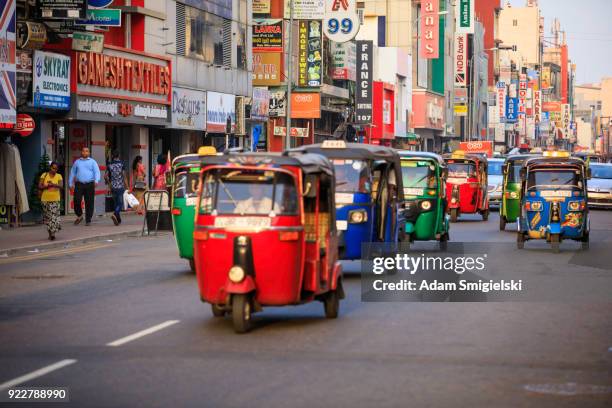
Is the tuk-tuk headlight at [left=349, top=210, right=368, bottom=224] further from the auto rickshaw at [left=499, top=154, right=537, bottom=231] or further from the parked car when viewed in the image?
the parked car

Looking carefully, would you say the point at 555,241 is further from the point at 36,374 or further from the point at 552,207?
the point at 36,374

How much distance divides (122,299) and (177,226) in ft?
13.4

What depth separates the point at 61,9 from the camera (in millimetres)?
33656

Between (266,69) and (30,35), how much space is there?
30.9 metres

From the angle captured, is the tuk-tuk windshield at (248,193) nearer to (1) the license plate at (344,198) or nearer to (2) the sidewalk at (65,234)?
(1) the license plate at (344,198)

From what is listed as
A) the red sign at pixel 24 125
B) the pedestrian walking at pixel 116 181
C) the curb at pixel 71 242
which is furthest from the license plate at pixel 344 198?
the pedestrian walking at pixel 116 181

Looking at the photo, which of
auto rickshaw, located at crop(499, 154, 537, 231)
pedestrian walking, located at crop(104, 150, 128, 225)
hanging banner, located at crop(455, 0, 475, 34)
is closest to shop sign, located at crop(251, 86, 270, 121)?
pedestrian walking, located at crop(104, 150, 128, 225)

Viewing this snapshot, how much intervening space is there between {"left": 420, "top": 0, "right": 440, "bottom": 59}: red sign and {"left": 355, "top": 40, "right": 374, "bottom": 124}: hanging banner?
22.0 m

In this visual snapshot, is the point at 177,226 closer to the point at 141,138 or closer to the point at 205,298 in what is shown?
the point at 205,298

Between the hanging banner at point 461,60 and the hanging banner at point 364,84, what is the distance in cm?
4397

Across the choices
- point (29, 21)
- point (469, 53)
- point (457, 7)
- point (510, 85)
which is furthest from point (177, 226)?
point (510, 85)

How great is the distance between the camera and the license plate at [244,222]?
13703mm

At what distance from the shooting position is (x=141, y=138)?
44.8 m

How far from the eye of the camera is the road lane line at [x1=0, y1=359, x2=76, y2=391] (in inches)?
416
